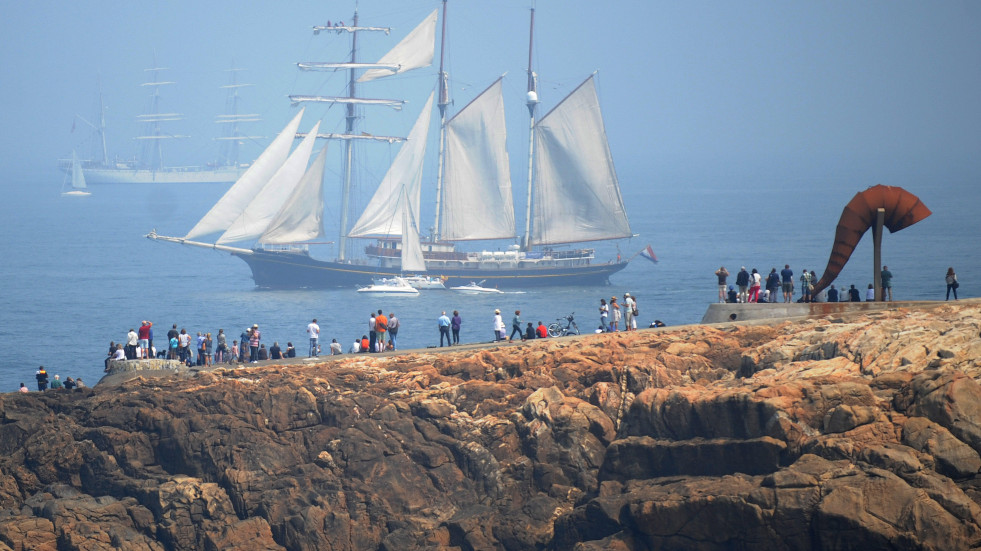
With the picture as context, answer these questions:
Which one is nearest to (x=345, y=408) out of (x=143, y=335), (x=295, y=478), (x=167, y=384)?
(x=295, y=478)

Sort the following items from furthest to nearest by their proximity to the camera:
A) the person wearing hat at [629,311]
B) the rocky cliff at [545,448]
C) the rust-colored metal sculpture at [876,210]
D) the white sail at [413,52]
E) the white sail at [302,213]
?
the white sail at [413,52] < the white sail at [302,213] < the person wearing hat at [629,311] < the rust-colored metal sculpture at [876,210] < the rocky cliff at [545,448]

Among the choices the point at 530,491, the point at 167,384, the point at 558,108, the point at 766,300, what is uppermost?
the point at 558,108

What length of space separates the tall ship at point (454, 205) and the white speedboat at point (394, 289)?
920 millimetres

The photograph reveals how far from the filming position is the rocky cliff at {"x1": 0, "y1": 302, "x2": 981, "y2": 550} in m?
20.7

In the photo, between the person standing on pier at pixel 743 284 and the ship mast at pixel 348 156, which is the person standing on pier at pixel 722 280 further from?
the ship mast at pixel 348 156

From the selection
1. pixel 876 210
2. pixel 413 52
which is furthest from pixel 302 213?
pixel 876 210

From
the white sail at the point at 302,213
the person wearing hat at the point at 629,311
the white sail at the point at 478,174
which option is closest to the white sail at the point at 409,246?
the white sail at the point at 478,174

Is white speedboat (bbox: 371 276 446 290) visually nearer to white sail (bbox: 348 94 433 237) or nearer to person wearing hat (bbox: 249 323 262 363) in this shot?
white sail (bbox: 348 94 433 237)

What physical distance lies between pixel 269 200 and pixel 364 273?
898 cm

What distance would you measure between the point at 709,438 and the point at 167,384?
12.2 m

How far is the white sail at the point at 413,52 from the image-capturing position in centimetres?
8356

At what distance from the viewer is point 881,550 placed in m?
19.7

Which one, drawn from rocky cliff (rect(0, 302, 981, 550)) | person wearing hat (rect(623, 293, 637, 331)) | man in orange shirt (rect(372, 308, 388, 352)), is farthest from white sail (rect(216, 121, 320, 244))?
rocky cliff (rect(0, 302, 981, 550))

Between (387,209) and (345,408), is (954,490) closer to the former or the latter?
(345,408)
